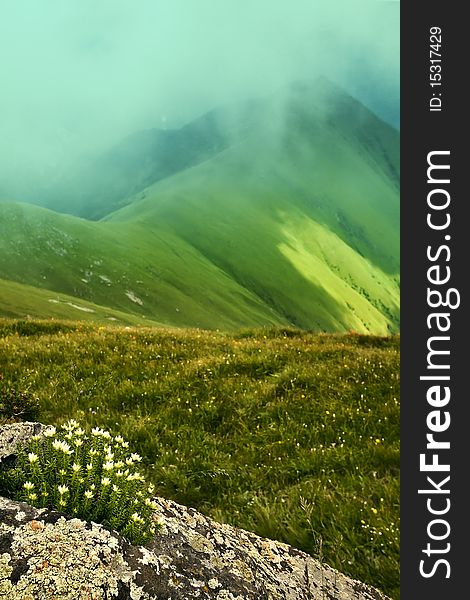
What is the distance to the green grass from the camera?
582cm

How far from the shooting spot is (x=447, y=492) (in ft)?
14.7

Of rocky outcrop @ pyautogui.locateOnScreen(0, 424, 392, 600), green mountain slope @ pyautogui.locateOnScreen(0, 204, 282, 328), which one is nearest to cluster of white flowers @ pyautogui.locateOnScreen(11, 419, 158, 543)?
rocky outcrop @ pyautogui.locateOnScreen(0, 424, 392, 600)

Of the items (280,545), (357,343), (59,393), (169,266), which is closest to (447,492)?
(280,545)

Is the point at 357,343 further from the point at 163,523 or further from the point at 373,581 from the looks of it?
the point at 163,523

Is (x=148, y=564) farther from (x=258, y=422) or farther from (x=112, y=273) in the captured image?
(x=112, y=273)

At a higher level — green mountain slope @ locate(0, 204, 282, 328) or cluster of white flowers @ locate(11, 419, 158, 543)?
green mountain slope @ locate(0, 204, 282, 328)

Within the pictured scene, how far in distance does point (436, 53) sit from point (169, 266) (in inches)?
7295

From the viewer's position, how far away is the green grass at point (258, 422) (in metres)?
5.82
